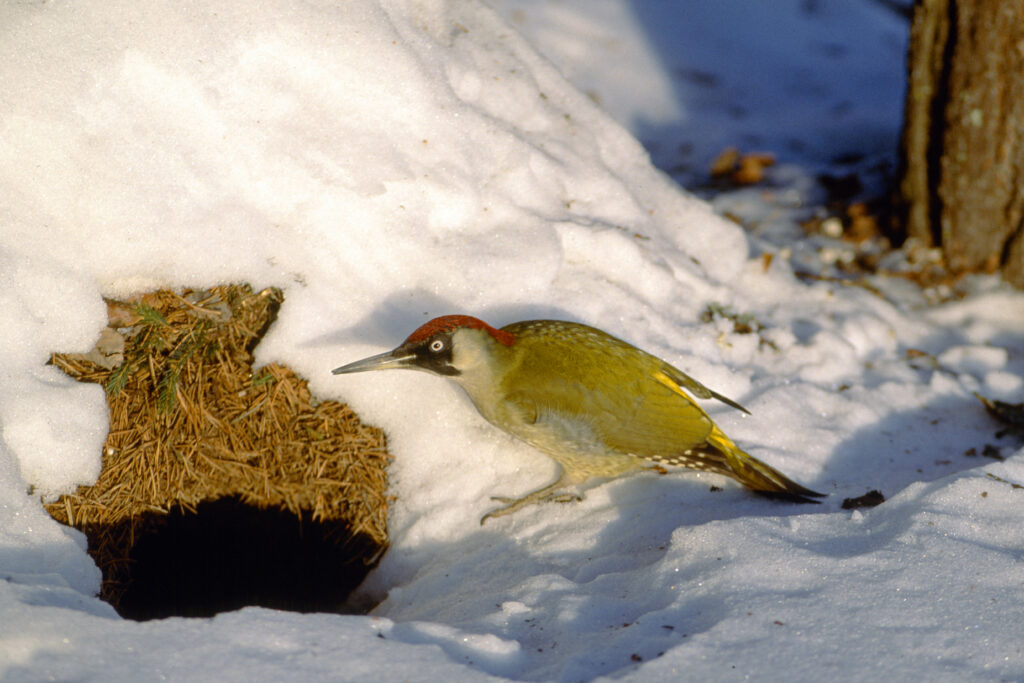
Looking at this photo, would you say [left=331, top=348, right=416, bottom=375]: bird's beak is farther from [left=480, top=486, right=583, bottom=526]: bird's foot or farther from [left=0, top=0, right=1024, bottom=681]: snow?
[left=480, top=486, right=583, bottom=526]: bird's foot

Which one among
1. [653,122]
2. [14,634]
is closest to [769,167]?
[653,122]

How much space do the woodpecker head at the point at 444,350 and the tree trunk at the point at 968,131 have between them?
3.31 metres

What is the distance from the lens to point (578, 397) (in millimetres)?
3133

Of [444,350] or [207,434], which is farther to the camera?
[207,434]

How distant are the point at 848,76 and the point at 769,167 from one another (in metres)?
1.79

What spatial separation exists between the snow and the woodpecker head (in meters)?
0.42

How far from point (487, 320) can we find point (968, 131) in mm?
3137

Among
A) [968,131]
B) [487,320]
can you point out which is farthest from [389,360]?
[968,131]

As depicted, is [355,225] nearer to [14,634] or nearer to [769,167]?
[14,634]

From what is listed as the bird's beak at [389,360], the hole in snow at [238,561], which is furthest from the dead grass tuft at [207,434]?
the bird's beak at [389,360]

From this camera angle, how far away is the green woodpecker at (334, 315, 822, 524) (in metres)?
3.13

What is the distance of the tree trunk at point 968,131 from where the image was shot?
446 cm

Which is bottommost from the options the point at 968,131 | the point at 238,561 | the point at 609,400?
the point at 238,561

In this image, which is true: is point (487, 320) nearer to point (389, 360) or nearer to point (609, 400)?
point (389, 360)
